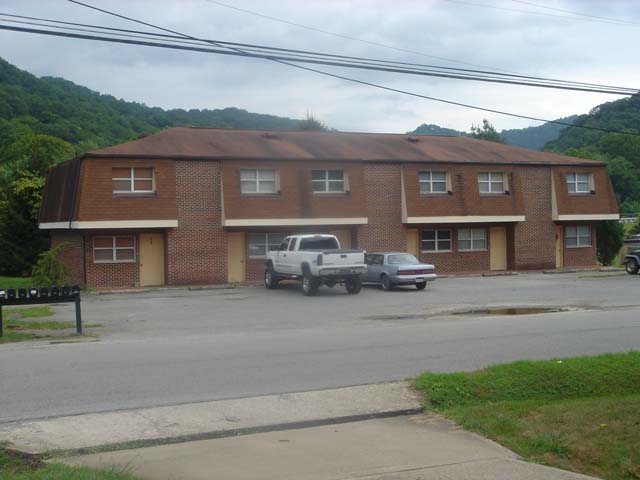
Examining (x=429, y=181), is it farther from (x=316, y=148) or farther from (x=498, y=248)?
(x=316, y=148)

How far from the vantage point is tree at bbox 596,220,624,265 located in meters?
50.4

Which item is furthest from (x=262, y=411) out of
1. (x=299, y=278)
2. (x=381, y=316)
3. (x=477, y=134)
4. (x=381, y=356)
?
(x=477, y=134)

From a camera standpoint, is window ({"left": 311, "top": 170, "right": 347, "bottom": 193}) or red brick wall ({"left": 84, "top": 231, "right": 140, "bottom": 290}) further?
window ({"left": 311, "top": 170, "right": 347, "bottom": 193})

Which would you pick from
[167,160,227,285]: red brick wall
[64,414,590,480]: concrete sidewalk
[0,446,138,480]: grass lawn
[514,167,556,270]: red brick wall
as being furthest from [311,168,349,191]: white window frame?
[0,446,138,480]: grass lawn

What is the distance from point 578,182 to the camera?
4228 cm

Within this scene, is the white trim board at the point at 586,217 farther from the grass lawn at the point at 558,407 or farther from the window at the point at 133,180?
the grass lawn at the point at 558,407

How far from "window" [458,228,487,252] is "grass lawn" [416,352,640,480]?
1088 inches

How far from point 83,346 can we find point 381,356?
5.73 m

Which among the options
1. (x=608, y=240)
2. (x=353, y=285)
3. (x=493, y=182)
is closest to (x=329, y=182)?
(x=493, y=182)

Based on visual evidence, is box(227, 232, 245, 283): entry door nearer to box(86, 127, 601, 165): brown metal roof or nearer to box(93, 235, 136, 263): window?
box(86, 127, 601, 165): brown metal roof

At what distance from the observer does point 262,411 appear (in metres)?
9.45

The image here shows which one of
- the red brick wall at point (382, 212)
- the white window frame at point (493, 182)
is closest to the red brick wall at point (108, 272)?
the red brick wall at point (382, 212)

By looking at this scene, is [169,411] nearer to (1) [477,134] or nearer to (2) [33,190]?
(2) [33,190]

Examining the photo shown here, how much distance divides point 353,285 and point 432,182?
12.3 m
